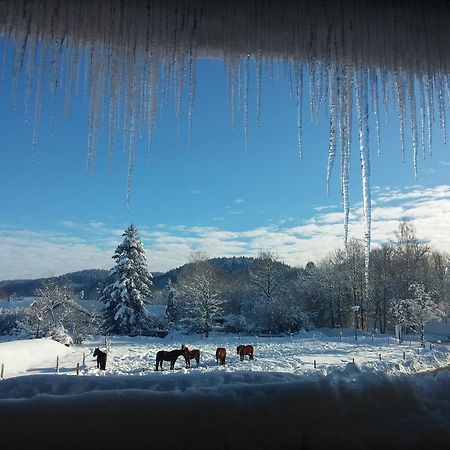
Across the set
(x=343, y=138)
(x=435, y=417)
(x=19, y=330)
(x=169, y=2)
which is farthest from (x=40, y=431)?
(x=19, y=330)

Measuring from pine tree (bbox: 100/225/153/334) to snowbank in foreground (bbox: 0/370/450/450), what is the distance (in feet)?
97.6

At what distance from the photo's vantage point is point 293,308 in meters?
32.6

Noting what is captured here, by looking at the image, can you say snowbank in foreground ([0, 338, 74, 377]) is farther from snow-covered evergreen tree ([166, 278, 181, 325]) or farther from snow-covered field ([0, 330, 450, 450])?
snow-covered evergreen tree ([166, 278, 181, 325])

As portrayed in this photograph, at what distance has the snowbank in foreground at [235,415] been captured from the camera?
1.75 meters

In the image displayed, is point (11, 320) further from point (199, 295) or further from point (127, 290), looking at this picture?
point (199, 295)

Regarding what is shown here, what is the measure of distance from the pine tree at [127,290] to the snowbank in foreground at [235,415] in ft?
97.6

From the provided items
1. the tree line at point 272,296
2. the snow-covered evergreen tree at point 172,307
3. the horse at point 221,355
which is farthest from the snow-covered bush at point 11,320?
the horse at point 221,355

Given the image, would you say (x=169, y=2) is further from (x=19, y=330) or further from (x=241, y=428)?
(x=19, y=330)

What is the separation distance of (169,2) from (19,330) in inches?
1163

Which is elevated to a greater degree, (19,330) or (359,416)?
(359,416)

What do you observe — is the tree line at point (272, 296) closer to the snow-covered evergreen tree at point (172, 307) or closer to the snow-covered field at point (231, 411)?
the snow-covered evergreen tree at point (172, 307)

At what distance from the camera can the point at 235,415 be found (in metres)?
1.85

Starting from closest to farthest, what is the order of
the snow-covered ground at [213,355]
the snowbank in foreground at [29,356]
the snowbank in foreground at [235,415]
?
the snowbank in foreground at [235,415] < the snow-covered ground at [213,355] < the snowbank in foreground at [29,356]

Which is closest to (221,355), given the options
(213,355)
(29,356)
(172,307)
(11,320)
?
(213,355)
